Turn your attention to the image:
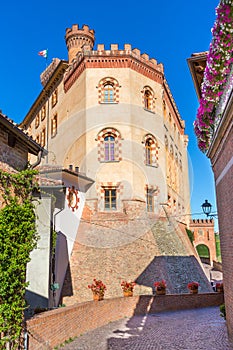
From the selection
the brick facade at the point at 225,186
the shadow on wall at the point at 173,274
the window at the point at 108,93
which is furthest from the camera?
the window at the point at 108,93

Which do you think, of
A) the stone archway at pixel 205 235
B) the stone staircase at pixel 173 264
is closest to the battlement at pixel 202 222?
the stone archway at pixel 205 235

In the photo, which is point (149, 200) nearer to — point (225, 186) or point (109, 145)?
point (109, 145)

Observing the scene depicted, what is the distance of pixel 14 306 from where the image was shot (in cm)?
768

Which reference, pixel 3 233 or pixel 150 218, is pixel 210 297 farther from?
pixel 3 233

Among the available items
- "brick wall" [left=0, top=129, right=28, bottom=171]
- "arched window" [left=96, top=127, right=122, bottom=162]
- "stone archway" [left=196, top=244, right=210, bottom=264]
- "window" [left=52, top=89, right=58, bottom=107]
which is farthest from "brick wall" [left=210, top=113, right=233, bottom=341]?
"stone archway" [left=196, top=244, right=210, bottom=264]

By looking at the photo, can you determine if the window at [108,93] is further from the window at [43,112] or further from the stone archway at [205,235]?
the stone archway at [205,235]

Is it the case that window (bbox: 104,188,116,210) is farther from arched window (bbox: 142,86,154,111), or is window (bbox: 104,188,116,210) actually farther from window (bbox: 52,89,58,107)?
window (bbox: 52,89,58,107)

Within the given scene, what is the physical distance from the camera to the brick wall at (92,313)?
8.65m

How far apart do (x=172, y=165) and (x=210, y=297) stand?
1325cm

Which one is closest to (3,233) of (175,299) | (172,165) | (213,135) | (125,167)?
(213,135)

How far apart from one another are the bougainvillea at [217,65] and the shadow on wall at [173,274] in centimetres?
1200

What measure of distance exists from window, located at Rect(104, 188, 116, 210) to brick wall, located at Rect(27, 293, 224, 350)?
7147 millimetres

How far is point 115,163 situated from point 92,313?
38.7ft

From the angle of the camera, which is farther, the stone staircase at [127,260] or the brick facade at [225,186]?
the stone staircase at [127,260]
